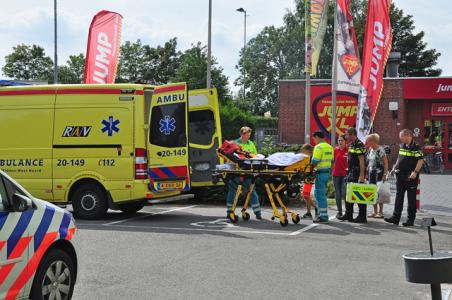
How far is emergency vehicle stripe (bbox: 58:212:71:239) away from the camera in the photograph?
547 centimetres

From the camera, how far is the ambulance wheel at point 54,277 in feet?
16.7

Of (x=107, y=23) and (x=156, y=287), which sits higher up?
(x=107, y=23)

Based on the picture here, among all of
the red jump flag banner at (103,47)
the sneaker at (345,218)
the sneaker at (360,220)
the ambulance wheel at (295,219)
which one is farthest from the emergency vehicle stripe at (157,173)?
the red jump flag banner at (103,47)

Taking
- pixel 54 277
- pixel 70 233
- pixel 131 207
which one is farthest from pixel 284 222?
pixel 54 277

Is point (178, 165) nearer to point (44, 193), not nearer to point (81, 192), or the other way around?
point (81, 192)

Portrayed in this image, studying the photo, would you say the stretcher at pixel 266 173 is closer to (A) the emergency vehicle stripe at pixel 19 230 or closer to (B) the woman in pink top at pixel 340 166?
(B) the woman in pink top at pixel 340 166

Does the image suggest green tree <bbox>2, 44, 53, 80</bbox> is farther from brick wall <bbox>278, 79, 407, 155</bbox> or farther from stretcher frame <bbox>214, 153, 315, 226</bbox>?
stretcher frame <bbox>214, 153, 315, 226</bbox>

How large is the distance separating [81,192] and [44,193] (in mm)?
769

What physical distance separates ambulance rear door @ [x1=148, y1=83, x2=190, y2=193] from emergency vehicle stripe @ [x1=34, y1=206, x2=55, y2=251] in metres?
6.50

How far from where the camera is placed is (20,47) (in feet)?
213

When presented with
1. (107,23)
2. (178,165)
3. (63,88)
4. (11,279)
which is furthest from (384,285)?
(107,23)

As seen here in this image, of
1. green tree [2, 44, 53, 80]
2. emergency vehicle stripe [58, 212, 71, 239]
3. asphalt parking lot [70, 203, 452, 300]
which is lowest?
asphalt parking lot [70, 203, 452, 300]

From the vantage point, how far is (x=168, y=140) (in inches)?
476

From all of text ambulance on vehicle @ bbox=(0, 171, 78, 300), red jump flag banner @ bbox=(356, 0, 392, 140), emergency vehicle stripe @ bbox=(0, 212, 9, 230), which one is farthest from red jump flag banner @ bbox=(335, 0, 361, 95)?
emergency vehicle stripe @ bbox=(0, 212, 9, 230)
